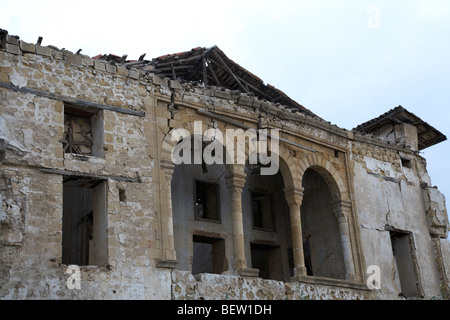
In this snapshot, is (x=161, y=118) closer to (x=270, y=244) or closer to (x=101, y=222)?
(x=101, y=222)

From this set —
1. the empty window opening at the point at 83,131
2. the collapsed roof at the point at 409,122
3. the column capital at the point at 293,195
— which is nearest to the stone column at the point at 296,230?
the column capital at the point at 293,195

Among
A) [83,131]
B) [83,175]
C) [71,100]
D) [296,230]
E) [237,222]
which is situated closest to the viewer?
[83,175]

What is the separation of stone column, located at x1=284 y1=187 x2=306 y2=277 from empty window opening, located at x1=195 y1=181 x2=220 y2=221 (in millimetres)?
2481

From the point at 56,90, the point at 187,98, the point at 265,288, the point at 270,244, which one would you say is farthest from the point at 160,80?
→ the point at 270,244

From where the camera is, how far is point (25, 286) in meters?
11.9

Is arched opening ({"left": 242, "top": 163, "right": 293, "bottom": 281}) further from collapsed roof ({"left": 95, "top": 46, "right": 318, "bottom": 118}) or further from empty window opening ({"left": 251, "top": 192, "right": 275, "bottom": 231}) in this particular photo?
collapsed roof ({"left": 95, "top": 46, "right": 318, "bottom": 118})

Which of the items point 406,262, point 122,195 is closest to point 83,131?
point 122,195

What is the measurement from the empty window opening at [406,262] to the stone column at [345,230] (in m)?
2.00

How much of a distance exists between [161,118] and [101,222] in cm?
285

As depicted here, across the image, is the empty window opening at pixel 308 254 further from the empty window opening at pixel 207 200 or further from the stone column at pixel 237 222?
the stone column at pixel 237 222

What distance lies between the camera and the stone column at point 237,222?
14969 millimetres

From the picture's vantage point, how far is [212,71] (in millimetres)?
18938

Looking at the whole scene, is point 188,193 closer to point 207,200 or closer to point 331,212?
point 207,200

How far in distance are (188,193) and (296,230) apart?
3.27 metres
